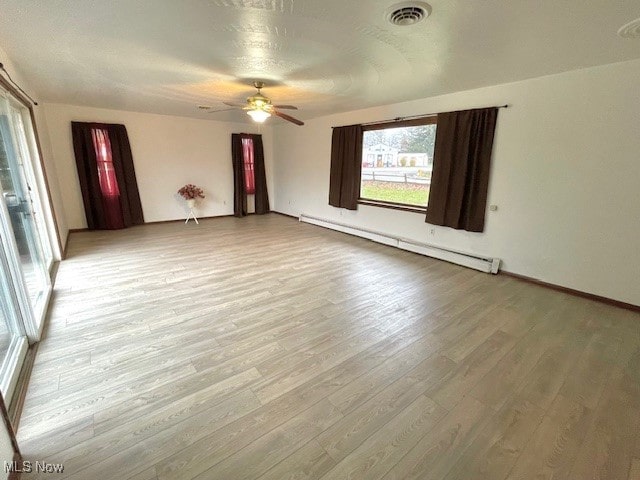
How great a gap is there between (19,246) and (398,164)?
5.00 meters

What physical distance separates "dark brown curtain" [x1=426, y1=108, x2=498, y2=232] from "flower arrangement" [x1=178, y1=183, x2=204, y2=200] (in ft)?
16.9

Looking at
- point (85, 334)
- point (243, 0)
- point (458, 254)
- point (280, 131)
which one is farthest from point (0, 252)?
point (280, 131)

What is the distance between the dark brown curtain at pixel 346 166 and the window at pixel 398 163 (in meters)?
0.14

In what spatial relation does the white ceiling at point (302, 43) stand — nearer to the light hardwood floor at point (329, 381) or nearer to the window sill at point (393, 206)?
the window sill at point (393, 206)

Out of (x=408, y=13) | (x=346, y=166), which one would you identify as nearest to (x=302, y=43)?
(x=408, y=13)

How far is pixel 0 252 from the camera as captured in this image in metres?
1.87

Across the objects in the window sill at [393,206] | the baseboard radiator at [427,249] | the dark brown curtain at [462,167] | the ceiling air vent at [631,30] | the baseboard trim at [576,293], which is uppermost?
the ceiling air vent at [631,30]

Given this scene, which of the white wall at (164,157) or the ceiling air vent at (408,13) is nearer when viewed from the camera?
the ceiling air vent at (408,13)

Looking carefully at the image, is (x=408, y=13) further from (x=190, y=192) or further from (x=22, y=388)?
(x=190, y=192)

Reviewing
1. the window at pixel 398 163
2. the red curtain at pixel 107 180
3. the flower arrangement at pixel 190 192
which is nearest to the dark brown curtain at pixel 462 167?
the window at pixel 398 163

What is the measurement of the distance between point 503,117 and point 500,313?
8.03 feet

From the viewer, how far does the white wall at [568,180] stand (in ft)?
9.08

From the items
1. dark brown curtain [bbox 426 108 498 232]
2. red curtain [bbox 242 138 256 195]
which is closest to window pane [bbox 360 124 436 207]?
dark brown curtain [bbox 426 108 498 232]

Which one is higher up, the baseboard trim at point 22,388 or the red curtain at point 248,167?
the red curtain at point 248,167
